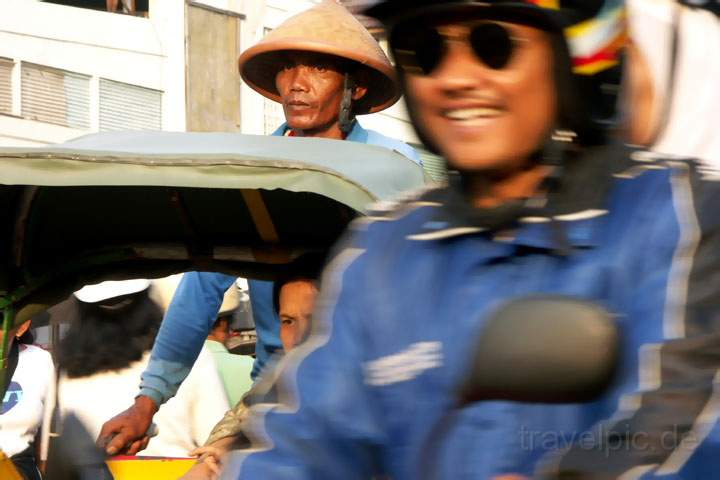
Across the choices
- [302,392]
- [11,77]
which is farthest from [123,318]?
[11,77]

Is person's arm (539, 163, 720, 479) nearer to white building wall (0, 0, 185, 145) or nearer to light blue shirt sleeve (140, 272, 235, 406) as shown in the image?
light blue shirt sleeve (140, 272, 235, 406)

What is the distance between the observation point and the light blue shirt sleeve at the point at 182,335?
6078 mm

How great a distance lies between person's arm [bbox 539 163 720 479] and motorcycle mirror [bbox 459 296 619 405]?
21cm

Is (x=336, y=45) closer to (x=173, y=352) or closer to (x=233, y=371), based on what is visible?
(x=173, y=352)

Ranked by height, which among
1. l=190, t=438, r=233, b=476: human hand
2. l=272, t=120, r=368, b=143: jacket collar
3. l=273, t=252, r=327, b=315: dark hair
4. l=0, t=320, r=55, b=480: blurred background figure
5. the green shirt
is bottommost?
l=0, t=320, r=55, b=480: blurred background figure

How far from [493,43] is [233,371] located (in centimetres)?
590

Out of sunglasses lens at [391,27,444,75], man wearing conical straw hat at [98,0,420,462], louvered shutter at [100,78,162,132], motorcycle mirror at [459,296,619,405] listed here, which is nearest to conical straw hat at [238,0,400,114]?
man wearing conical straw hat at [98,0,420,462]

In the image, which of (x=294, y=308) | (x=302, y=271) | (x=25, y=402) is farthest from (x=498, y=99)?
(x=25, y=402)

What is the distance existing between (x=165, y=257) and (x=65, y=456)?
3.50 feet

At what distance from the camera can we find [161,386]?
606 centimetres

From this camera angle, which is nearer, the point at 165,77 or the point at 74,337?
the point at 74,337

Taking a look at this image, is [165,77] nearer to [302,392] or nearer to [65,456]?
[65,456]

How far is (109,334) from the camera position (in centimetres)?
711

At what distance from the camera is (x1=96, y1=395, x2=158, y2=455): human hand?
590cm
